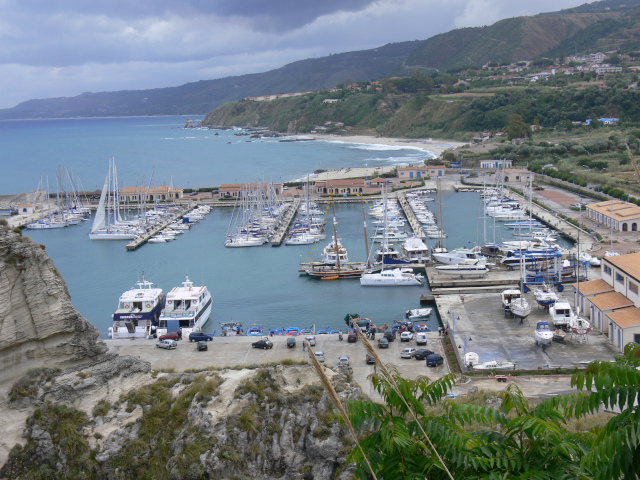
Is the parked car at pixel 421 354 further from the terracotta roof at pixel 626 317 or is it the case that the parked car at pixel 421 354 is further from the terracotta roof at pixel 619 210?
the terracotta roof at pixel 619 210

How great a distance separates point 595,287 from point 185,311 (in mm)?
13371

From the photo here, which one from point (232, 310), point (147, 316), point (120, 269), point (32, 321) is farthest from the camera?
point (120, 269)

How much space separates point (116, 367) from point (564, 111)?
269 ft

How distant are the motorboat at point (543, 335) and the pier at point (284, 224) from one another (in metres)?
21.5

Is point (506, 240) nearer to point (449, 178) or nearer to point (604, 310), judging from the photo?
point (604, 310)

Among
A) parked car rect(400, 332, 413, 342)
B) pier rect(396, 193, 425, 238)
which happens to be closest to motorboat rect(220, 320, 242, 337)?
parked car rect(400, 332, 413, 342)

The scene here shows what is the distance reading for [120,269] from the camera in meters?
33.7

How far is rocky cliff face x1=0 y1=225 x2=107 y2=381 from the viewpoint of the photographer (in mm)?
11414

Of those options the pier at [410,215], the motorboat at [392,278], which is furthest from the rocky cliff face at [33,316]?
the pier at [410,215]

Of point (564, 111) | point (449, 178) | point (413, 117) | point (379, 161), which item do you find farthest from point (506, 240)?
point (413, 117)

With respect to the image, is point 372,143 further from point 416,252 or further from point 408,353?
point 408,353

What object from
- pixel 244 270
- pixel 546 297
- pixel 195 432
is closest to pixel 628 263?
pixel 546 297

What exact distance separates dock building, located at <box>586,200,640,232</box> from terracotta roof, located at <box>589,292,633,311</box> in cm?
1476

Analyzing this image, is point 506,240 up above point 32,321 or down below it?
below
